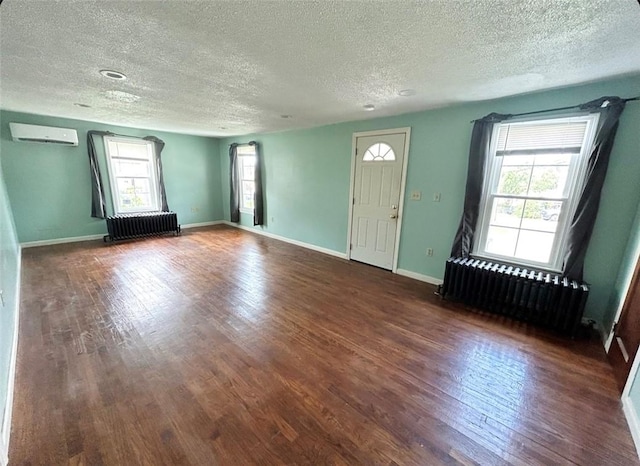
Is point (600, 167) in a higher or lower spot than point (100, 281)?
higher

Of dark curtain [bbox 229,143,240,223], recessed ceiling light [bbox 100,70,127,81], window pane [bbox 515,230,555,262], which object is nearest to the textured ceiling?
recessed ceiling light [bbox 100,70,127,81]

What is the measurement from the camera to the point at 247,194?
6434 millimetres

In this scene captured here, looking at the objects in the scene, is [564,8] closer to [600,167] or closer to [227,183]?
[600,167]

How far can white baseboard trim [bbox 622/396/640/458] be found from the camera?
1423mm

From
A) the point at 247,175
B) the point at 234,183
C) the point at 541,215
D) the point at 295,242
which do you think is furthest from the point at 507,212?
the point at 234,183

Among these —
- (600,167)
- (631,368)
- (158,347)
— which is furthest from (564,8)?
(158,347)

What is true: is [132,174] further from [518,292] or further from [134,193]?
[518,292]

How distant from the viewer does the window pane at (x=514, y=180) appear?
2770 mm

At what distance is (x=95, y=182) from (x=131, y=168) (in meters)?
0.75

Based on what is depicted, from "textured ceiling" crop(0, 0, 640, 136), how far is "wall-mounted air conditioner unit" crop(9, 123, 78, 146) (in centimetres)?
160

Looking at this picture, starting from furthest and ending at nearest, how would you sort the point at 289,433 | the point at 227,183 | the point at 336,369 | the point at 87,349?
the point at 227,183 → the point at 87,349 → the point at 336,369 → the point at 289,433

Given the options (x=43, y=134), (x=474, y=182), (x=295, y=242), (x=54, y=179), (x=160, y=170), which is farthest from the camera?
(x=160, y=170)

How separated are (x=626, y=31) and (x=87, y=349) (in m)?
4.28

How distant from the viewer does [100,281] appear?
3.35 m
